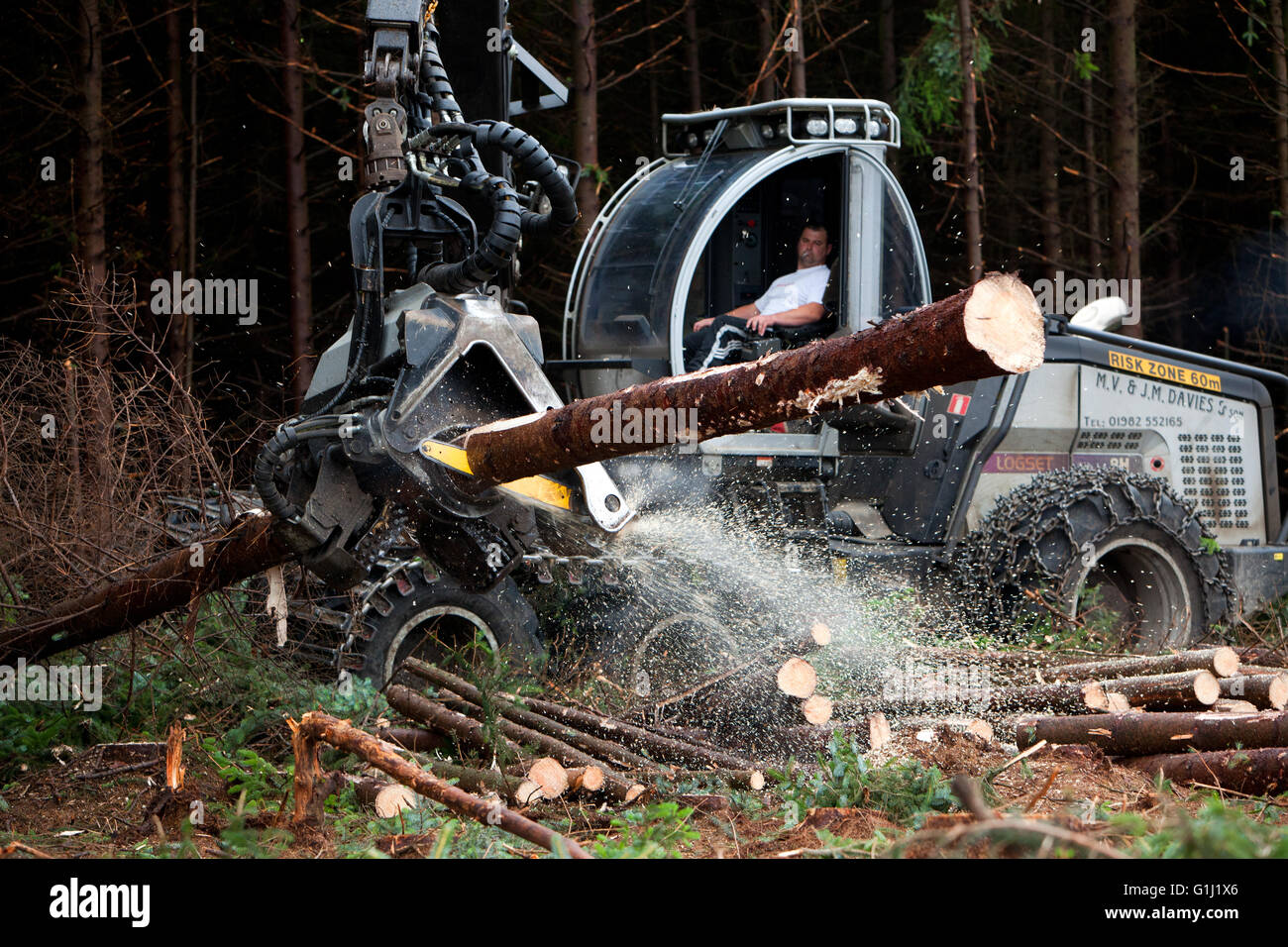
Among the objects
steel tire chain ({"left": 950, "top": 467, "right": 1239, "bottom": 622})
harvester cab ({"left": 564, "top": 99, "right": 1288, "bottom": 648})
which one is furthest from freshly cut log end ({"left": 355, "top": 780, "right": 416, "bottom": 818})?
steel tire chain ({"left": 950, "top": 467, "right": 1239, "bottom": 622})

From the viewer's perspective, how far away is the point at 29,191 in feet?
39.7

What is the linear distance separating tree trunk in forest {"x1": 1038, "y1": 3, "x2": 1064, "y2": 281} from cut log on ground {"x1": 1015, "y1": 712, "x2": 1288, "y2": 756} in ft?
38.9

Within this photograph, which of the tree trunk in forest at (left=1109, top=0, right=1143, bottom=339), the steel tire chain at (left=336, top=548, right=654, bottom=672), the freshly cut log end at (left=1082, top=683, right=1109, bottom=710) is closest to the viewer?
the freshly cut log end at (left=1082, top=683, right=1109, bottom=710)

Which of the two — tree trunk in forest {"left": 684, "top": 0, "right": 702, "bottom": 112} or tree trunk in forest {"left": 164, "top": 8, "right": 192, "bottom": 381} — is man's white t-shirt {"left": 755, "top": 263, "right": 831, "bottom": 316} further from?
tree trunk in forest {"left": 684, "top": 0, "right": 702, "bottom": 112}

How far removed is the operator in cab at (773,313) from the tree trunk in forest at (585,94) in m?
3.80

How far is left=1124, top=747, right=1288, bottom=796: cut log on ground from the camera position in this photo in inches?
169

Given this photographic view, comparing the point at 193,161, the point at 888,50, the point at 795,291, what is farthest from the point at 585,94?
the point at 888,50

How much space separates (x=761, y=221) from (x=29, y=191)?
784cm

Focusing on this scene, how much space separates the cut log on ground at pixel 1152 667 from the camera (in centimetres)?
505

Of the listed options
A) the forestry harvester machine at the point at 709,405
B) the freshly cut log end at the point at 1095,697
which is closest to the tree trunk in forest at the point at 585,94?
the forestry harvester machine at the point at 709,405

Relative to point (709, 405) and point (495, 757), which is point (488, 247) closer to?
point (709, 405)

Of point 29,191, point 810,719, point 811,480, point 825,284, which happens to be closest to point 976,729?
point 810,719

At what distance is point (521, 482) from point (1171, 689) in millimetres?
2573

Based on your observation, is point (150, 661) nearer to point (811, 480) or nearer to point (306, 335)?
point (811, 480)
